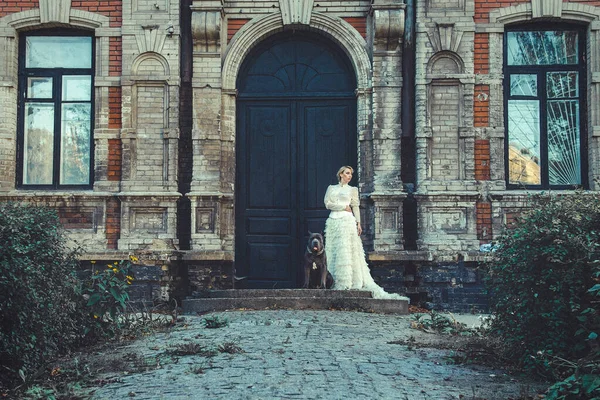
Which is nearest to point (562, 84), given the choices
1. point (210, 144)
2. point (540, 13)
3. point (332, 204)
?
point (540, 13)

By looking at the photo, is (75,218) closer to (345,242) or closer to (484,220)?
(345,242)

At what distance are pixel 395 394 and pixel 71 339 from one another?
12.4 feet

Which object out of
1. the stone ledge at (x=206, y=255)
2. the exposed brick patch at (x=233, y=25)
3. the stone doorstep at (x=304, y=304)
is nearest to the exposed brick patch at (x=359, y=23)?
the exposed brick patch at (x=233, y=25)

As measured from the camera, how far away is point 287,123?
12172 millimetres

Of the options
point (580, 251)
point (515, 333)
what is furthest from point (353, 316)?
point (580, 251)

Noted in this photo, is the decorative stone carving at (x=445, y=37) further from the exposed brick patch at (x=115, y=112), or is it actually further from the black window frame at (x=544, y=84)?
the exposed brick patch at (x=115, y=112)

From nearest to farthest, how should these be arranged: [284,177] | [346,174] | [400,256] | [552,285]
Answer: [552,285], [346,174], [400,256], [284,177]

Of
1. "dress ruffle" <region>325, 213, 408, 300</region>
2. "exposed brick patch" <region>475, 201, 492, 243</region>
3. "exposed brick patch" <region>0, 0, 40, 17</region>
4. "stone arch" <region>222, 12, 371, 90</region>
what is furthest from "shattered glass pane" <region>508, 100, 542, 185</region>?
"exposed brick patch" <region>0, 0, 40, 17</region>

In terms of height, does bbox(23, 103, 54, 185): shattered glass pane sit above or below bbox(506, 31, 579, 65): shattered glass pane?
below

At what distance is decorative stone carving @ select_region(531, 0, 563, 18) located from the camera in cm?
1173

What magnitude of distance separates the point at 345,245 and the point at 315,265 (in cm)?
54

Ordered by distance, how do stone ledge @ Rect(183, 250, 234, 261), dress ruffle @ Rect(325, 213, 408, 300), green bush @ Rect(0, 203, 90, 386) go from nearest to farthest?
green bush @ Rect(0, 203, 90, 386)
dress ruffle @ Rect(325, 213, 408, 300)
stone ledge @ Rect(183, 250, 234, 261)

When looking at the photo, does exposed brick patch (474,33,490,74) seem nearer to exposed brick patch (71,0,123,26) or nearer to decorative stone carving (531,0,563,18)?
decorative stone carving (531,0,563,18)

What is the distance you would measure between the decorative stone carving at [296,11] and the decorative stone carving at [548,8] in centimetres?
362
